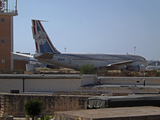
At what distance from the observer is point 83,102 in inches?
583

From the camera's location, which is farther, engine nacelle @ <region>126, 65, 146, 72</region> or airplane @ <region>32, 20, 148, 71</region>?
engine nacelle @ <region>126, 65, 146, 72</region>

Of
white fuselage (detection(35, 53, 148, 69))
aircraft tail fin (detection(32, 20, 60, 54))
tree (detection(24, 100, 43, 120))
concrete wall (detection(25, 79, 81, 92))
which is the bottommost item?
tree (detection(24, 100, 43, 120))

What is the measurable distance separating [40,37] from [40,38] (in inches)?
5.9

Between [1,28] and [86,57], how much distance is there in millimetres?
15898

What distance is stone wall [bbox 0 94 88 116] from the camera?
15031 mm

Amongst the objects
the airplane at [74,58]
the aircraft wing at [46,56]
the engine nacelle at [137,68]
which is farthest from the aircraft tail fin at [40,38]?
the engine nacelle at [137,68]

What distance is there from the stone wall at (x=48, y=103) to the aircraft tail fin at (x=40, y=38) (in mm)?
22579

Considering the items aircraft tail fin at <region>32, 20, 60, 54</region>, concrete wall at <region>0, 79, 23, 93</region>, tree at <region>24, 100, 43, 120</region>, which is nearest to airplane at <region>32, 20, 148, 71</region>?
aircraft tail fin at <region>32, 20, 60, 54</region>

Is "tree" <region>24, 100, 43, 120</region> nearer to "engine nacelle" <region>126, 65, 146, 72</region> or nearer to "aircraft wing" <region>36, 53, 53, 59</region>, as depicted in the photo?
"aircraft wing" <region>36, 53, 53, 59</region>

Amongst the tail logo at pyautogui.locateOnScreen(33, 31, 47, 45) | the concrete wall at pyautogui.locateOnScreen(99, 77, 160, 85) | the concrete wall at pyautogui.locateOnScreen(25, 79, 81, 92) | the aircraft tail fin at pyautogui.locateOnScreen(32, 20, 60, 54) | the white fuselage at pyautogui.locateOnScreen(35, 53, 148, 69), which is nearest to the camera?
the concrete wall at pyautogui.locateOnScreen(25, 79, 81, 92)

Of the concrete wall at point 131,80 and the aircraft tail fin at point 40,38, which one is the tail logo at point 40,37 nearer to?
the aircraft tail fin at point 40,38

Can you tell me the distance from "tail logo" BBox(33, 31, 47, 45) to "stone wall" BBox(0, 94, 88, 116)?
22780 mm

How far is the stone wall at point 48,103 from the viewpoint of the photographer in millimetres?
15031

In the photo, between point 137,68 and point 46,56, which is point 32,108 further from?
point 137,68
